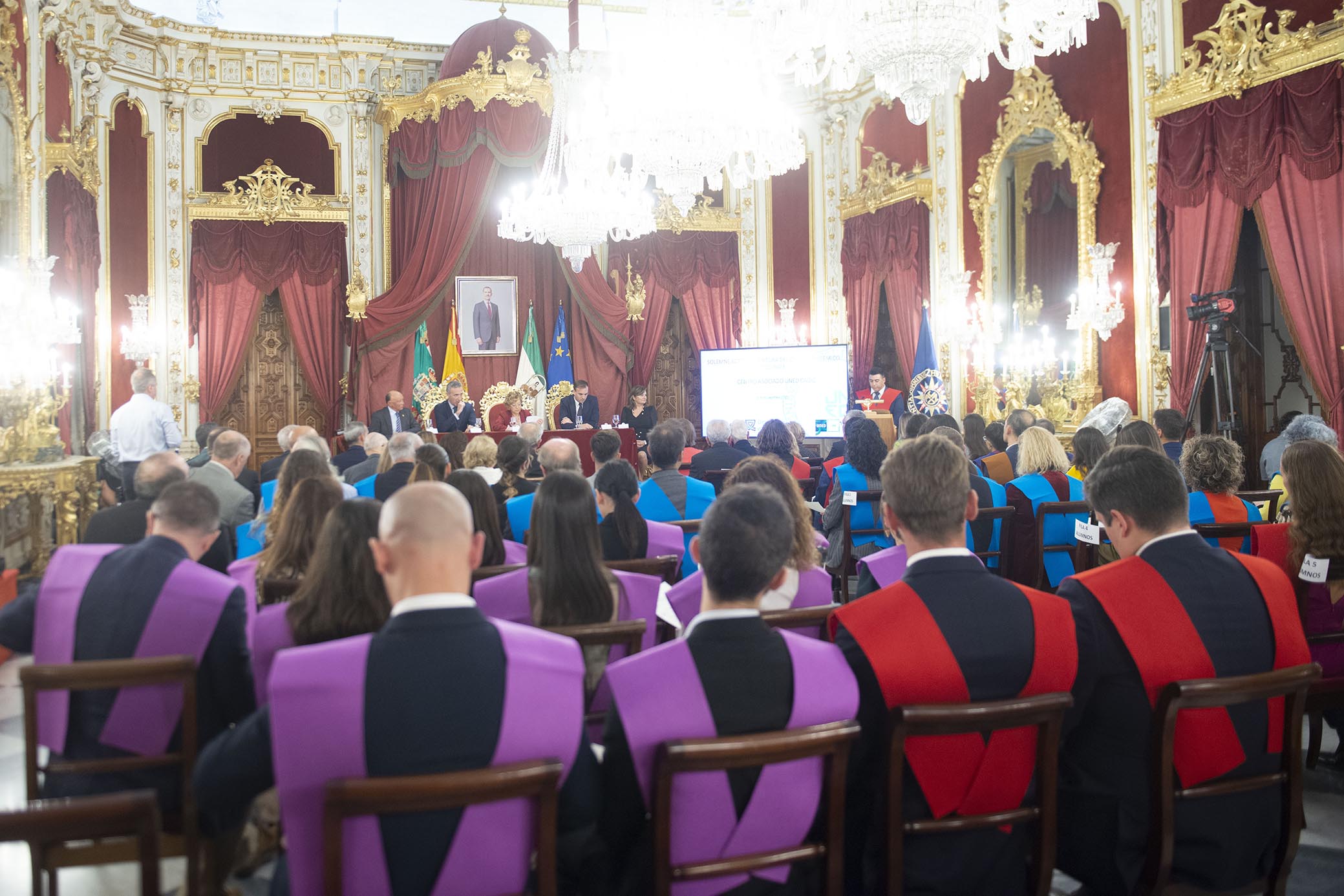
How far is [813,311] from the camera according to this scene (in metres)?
12.8

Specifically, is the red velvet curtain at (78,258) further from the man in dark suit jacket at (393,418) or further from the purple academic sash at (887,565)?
the purple academic sash at (887,565)

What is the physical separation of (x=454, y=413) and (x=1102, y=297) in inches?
257

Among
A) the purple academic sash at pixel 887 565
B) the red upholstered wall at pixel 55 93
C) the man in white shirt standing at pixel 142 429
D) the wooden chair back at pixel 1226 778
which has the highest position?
the red upholstered wall at pixel 55 93

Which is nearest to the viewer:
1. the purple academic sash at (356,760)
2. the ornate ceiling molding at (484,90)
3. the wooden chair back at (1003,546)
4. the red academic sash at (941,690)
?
the purple academic sash at (356,760)

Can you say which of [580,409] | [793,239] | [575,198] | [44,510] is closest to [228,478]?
[44,510]

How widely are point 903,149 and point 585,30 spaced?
435cm

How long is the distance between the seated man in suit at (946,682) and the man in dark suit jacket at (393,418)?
893cm

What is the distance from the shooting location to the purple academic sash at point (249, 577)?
107 inches

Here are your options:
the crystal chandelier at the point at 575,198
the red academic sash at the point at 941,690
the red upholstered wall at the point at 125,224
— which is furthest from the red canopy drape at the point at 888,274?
the red academic sash at the point at 941,690

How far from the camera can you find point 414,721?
1.64m

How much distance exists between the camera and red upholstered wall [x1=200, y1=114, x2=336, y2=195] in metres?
11.7

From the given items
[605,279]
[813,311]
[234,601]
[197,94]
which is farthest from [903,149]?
[234,601]

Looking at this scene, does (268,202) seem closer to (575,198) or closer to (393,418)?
(393,418)

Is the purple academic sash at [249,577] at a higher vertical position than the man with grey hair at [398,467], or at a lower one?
lower
